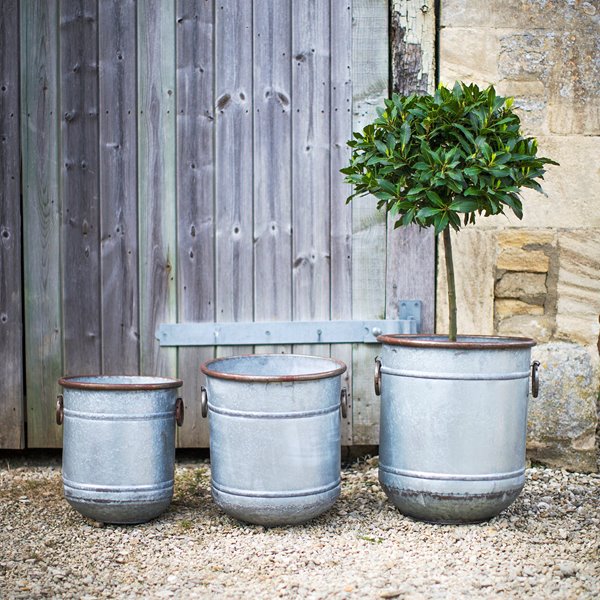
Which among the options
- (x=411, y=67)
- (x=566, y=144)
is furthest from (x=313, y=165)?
(x=566, y=144)

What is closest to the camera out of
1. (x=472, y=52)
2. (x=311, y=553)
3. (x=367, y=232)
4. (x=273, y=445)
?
(x=311, y=553)

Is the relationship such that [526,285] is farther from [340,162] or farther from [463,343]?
[340,162]

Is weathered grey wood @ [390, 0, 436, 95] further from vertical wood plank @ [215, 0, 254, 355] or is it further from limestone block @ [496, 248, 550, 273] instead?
limestone block @ [496, 248, 550, 273]

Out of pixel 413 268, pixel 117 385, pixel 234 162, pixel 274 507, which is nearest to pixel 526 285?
pixel 413 268

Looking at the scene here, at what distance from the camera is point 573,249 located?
3385 mm

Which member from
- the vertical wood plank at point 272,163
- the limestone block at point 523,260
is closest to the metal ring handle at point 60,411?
the vertical wood plank at point 272,163

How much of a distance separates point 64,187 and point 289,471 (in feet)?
5.56

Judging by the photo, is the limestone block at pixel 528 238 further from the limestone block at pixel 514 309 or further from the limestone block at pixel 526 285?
the limestone block at pixel 514 309

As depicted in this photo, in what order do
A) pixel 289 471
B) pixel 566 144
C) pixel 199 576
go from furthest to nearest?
pixel 566 144 → pixel 289 471 → pixel 199 576

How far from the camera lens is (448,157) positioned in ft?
8.64

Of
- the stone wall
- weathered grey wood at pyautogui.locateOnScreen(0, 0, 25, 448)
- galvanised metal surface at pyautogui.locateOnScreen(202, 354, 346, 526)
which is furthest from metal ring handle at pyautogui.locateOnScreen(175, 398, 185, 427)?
the stone wall

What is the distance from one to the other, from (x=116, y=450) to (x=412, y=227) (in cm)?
161

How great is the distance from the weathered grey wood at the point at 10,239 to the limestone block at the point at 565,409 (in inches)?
92.1

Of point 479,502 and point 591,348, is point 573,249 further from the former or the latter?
point 479,502
